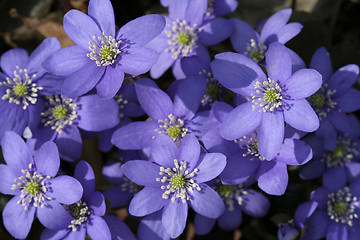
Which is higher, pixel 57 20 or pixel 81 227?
pixel 57 20

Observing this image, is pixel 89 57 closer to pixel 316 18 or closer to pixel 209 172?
pixel 209 172

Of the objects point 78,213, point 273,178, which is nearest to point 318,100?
point 273,178

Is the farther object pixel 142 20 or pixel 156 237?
pixel 156 237

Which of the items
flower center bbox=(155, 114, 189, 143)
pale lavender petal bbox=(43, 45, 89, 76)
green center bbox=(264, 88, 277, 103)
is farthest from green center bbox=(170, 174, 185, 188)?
pale lavender petal bbox=(43, 45, 89, 76)

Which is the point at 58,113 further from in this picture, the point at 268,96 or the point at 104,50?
the point at 268,96

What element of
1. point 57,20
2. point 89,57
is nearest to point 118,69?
point 89,57
